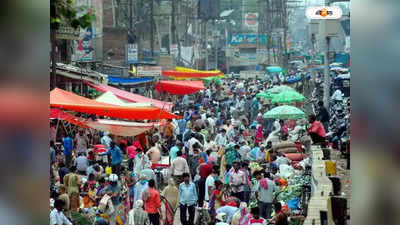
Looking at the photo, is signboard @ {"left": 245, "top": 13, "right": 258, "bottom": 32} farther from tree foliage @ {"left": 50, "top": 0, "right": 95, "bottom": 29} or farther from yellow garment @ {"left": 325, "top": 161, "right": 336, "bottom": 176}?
tree foliage @ {"left": 50, "top": 0, "right": 95, "bottom": 29}

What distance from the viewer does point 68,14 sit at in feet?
15.2

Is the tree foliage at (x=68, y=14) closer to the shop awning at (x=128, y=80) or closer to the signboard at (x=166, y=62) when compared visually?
the shop awning at (x=128, y=80)

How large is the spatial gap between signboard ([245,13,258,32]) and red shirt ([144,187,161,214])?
261 feet

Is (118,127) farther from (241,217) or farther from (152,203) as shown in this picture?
(241,217)

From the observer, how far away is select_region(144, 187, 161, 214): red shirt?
12273 millimetres

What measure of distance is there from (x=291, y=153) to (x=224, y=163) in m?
2.91

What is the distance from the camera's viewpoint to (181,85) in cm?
3098

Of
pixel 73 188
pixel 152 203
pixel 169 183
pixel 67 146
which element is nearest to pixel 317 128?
pixel 169 183

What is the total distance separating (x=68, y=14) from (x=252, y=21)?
8808cm

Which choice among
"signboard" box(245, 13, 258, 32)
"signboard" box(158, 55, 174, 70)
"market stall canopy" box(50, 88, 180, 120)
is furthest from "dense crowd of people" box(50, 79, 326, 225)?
"signboard" box(245, 13, 258, 32)

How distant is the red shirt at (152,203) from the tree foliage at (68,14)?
7670mm

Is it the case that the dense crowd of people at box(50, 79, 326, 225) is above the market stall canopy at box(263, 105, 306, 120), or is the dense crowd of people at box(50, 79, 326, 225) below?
below

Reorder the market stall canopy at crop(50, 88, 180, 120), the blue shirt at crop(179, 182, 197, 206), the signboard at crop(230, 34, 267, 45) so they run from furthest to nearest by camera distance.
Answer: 1. the signboard at crop(230, 34, 267, 45)
2. the market stall canopy at crop(50, 88, 180, 120)
3. the blue shirt at crop(179, 182, 197, 206)
